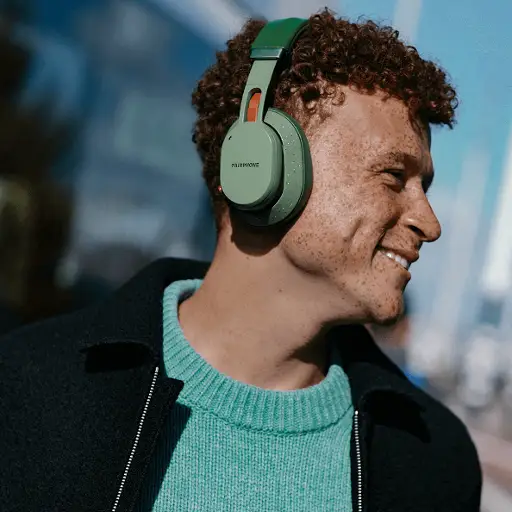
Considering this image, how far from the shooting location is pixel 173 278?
5.40ft

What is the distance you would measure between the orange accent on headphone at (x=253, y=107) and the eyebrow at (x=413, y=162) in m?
0.26

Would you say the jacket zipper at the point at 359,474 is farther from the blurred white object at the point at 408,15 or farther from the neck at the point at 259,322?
the blurred white object at the point at 408,15

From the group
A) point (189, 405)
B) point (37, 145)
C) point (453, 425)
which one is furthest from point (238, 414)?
point (37, 145)

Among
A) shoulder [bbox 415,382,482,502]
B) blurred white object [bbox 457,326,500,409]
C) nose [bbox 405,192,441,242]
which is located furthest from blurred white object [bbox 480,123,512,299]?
nose [bbox 405,192,441,242]

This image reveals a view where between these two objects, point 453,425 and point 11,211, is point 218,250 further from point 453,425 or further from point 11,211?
point 11,211

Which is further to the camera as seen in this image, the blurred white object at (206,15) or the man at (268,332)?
the blurred white object at (206,15)

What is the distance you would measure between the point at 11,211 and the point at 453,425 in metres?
1.87

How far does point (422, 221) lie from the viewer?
4.33ft

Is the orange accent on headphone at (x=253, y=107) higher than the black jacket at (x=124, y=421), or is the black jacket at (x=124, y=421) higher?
the orange accent on headphone at (x=253, y=107)

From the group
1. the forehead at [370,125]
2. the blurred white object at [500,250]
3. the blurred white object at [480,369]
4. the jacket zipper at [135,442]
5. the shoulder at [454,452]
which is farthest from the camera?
the blurred white object at [480,369]

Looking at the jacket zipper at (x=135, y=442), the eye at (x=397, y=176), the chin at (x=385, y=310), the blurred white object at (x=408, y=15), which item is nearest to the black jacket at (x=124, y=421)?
the jacket zipper at (x=135, y=442)

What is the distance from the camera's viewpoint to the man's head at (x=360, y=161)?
1.28 metres

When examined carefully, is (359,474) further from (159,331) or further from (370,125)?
(370,125)

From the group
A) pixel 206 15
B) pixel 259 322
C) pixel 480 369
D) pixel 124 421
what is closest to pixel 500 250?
pixel 480 369
